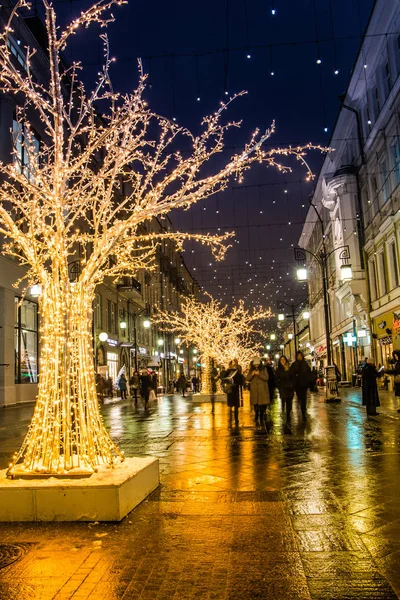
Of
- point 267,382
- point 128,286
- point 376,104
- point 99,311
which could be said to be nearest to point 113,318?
point 128,286

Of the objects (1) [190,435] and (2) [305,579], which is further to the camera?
(1) [190,435]

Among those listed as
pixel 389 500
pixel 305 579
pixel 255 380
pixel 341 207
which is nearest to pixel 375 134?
pixel 341 207

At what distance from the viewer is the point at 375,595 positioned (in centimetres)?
350

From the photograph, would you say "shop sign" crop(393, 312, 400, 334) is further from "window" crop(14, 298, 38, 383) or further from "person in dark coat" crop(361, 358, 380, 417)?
"window" crop(14, 298, 38, 383)

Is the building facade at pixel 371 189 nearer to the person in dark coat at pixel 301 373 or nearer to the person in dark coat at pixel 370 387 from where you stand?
the person in dark coat at pixel 370 387

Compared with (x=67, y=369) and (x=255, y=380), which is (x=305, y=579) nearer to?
(x=67, y=369)

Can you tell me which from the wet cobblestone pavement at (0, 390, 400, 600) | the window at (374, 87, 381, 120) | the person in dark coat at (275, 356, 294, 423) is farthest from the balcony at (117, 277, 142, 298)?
the wet cobblestone pavement at (0, 390, 400, 600)

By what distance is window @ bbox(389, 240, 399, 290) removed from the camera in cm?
2755

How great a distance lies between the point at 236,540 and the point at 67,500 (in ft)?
5.70

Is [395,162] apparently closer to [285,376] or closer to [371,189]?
[371,189]

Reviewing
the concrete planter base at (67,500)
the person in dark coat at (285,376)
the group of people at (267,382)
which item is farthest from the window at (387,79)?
the concrete planter base at (67,500)

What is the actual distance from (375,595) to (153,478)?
11.7ft

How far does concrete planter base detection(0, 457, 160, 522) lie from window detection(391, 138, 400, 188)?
2337 cm

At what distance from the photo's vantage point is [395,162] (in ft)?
86.1
